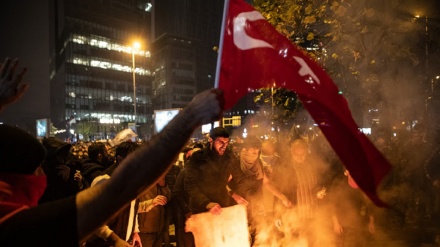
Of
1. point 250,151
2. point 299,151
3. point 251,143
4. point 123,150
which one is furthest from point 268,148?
point 123,150

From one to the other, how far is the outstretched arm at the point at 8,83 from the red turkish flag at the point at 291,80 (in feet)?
3.84

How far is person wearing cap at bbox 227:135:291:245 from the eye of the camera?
5.37 m

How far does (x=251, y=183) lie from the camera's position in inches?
223

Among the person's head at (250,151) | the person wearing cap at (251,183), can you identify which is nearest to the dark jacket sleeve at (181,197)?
the person wearing cap at (251,183)

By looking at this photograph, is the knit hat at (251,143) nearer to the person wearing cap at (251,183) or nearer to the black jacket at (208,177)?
the person wearing cap at (251,183)

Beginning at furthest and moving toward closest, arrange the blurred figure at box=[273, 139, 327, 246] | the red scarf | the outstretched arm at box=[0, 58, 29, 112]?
the blurred figure at box=[273, 139, 327, 246] < the outstretched arm at box=[0, 58, 29, 112] < the red scarf

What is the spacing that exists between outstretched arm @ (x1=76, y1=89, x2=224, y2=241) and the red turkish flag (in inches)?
33.8

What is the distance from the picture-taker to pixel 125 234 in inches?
160

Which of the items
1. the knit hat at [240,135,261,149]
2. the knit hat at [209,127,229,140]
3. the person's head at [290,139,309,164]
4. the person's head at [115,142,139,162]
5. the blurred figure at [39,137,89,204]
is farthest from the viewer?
the knit hat at [240,135,261,149]

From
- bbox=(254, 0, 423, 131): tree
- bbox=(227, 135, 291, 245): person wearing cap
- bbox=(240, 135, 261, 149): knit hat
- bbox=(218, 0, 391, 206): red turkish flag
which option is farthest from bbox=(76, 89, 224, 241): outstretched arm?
bbox=(254, 0, 423, 131): tree

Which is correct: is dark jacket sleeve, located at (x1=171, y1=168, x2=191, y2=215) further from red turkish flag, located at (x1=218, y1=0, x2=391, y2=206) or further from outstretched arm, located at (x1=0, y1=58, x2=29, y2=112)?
outstretched arm, located at (x1=0, y1=58, x2=29, y2=112)

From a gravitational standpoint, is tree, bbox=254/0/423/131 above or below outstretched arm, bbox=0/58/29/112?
above

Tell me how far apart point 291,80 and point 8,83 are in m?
1.77

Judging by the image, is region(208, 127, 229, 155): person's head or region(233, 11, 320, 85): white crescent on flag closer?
region(233, 11, 320, 85): white crescent on flag
